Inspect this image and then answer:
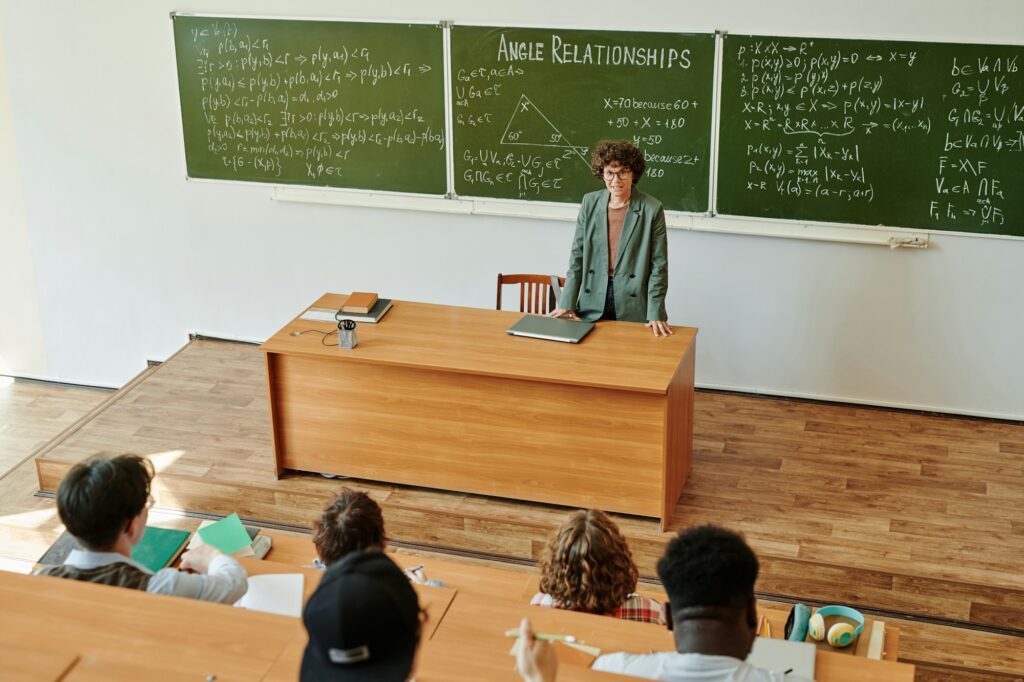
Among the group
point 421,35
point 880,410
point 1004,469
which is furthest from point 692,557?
point 421,35

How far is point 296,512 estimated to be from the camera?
516cm

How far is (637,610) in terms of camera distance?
2.99 meters

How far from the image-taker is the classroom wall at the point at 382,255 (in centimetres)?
564

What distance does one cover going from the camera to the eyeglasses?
495cm

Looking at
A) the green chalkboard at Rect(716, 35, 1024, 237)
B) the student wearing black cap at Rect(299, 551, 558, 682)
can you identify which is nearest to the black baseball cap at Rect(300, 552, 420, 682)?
the student wearing black cap at Rect(299, 551, 558, 682)

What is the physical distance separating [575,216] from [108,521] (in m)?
4.02

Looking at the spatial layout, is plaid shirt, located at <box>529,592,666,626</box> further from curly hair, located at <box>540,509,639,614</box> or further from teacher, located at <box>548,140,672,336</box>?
teacher, located at <box>548,140,672,336</box>

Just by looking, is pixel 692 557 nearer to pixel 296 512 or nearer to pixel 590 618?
pixel 590 618

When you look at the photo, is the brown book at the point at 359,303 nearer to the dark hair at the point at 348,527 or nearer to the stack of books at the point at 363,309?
the stack of books at the point at 363,309

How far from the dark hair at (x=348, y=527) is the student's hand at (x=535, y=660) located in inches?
49.8

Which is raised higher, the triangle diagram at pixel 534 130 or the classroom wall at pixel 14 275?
the triangle diagram at pixel 534 130

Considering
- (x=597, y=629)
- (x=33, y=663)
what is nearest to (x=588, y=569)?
(x=597, y=629)

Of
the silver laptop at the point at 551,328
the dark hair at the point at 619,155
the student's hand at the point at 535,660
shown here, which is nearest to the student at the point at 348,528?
the student's hand at the point at 535,660

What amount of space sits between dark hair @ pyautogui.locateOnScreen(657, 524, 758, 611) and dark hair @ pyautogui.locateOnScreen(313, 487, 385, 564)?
110 cm
